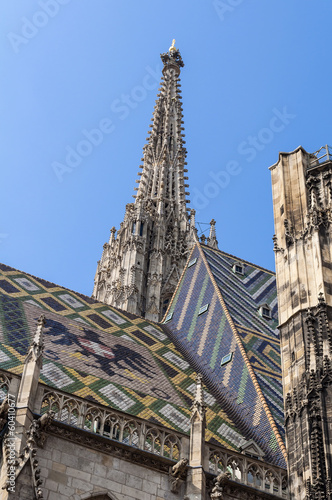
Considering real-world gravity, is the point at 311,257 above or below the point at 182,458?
above

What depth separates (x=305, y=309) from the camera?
14.3m

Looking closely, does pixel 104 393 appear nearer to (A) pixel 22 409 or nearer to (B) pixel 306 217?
(A) pixel 22 409

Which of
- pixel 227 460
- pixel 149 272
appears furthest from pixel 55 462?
pixel 149 272

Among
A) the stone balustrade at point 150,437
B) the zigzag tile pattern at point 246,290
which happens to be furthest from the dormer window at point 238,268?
the stone balustrade at point 150,437

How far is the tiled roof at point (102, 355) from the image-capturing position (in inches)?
567

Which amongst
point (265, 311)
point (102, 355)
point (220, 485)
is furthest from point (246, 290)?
point (220, 485)

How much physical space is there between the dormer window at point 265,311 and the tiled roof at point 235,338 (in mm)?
98

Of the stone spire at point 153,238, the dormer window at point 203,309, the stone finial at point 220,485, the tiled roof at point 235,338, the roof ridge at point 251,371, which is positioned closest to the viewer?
the stone finial at point 220,485

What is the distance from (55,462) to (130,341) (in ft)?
21.3

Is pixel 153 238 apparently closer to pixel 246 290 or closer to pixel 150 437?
pixel 246 290

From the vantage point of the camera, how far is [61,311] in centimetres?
1792

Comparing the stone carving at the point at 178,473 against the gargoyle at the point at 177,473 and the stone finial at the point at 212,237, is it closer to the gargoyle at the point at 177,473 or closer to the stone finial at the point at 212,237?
the gargoyle at the point at 177,473

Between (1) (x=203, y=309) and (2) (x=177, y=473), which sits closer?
(2) (x=177, y=473)

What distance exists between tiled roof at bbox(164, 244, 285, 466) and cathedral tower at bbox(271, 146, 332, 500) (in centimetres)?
134
